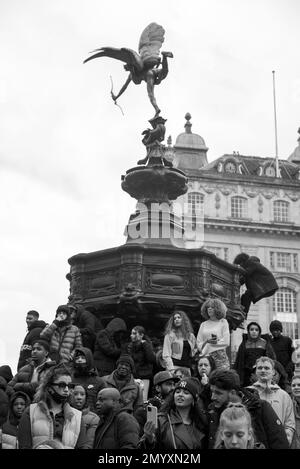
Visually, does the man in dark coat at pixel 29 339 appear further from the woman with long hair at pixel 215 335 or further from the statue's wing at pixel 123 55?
the statue's wing at pixel 123 55

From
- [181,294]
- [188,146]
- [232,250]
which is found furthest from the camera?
[188,146]

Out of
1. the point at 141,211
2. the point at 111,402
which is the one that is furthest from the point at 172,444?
the point at 141,211

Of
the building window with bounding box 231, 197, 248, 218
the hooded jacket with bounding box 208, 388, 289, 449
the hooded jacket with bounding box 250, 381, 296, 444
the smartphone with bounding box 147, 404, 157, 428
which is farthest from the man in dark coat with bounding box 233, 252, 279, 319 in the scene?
the building window with bounding box 231, 197, 248, 218

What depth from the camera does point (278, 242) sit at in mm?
56000

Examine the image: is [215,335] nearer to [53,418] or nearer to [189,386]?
[189,386]

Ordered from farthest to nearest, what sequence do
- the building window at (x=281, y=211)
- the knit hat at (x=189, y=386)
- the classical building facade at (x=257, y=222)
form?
the building window at (x=281, y=211) → the classical building facade at (x=257, y=222) → the knit hat at (x=189, y=386)

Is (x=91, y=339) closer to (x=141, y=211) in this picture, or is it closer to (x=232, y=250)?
(x=141, y=211)

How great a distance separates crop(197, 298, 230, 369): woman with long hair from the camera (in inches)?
404

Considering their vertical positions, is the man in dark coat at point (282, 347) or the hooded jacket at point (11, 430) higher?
the man in dark coat at point (282, 347)

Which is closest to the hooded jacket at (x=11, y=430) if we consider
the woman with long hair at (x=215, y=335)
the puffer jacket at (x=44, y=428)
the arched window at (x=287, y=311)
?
the puffer jacket at (x=44, y=428)

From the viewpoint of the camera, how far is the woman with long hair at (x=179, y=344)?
10305 mm

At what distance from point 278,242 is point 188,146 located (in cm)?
1209

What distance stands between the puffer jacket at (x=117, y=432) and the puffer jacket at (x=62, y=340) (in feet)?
13.5

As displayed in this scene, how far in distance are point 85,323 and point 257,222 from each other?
4494 centimetres
